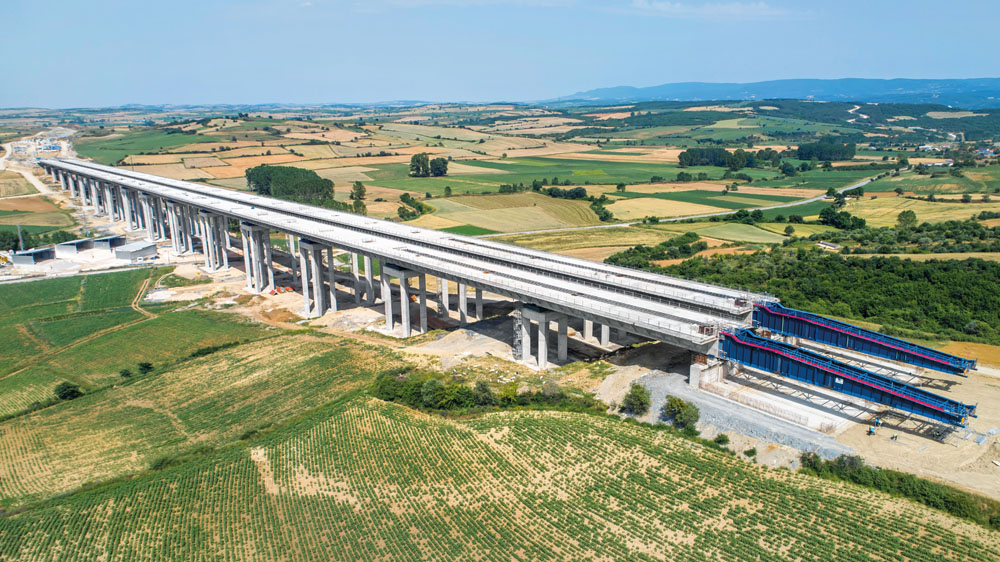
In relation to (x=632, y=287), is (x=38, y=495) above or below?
below

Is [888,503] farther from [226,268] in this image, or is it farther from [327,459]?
[226,268]

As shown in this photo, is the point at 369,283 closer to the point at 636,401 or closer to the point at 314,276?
the point at 314,276

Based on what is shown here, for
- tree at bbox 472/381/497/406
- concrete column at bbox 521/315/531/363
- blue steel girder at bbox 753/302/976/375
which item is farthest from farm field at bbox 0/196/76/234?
blue steel girder at bbox 753/302/976/375

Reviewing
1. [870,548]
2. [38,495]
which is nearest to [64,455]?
Result: [38,495]

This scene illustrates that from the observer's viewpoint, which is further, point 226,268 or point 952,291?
point 226,268

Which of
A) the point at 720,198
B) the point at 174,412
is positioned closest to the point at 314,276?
the point at 174,412

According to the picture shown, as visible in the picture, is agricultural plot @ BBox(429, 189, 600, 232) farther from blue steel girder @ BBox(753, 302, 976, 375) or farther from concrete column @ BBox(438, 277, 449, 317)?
blue steel girder @ BBox(753, 302, 976, 375)
